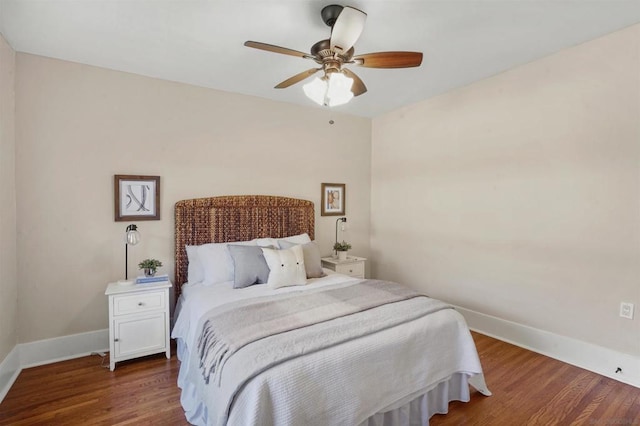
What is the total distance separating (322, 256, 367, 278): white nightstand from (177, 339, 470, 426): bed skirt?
1883 mm

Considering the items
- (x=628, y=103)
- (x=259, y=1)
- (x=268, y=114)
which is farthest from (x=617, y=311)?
(x=268, y=114)

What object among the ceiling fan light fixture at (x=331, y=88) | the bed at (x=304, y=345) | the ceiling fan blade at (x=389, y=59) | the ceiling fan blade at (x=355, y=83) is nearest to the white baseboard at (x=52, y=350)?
the bed at (x=304, y=345)

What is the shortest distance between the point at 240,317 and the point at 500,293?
8.63 ft

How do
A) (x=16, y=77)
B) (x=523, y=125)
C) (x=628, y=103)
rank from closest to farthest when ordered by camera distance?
(x=628, y=103)
(x=16, y=77)
(x=523, y=125)

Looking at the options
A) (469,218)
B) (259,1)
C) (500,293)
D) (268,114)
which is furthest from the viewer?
(268,114)

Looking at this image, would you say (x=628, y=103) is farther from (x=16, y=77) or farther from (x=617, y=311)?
(x=16, y=77)

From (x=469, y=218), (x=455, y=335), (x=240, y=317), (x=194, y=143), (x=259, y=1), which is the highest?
(x=259, y=1)

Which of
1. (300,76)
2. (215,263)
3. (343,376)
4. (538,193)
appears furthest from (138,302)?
(538,193)

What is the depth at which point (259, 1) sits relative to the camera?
195 centimetres

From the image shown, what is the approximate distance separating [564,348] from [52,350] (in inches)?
175

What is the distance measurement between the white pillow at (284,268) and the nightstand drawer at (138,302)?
3.10ft

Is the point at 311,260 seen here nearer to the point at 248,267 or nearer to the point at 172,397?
the point at 248,267

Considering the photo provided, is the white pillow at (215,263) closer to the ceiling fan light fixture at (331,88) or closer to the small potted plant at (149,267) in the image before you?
the small potted plant at (149,267)

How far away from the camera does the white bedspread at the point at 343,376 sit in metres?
1.41
